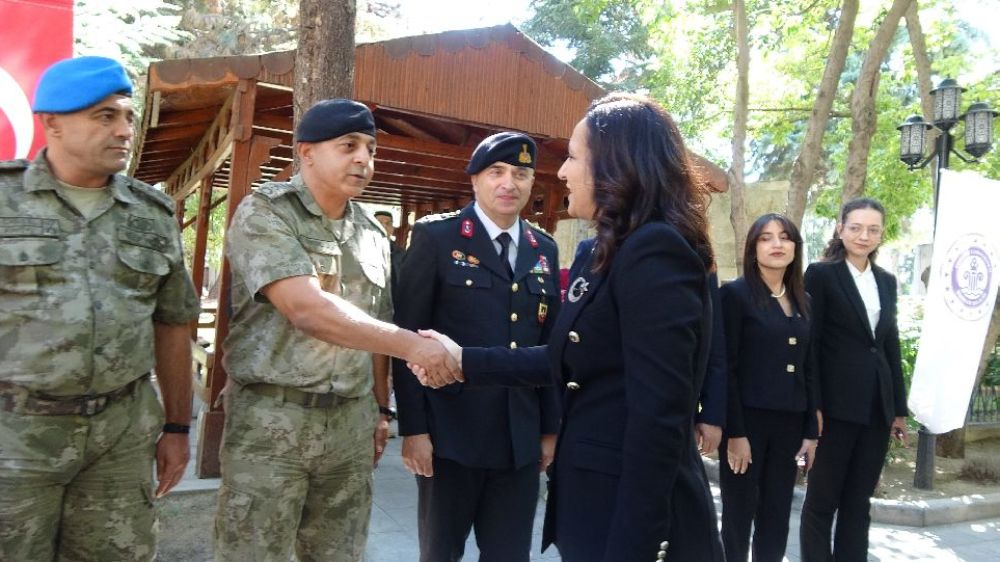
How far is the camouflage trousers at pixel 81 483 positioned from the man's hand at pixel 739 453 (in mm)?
2347

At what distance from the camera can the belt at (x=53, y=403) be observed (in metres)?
2.00

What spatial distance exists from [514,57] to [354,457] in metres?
3.96

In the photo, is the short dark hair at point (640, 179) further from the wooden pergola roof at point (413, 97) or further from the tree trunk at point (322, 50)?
the wooden pergola roof at point (413, 97)

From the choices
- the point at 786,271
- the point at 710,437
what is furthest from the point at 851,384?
the point at 710,437

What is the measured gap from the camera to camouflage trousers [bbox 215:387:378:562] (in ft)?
7.36

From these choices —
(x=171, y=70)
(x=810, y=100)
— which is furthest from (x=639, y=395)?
(x=810, y=100)

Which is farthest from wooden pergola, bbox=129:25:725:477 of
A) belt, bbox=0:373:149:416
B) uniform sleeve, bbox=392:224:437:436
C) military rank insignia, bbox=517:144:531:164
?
military rank insignia, bbox=517:144:531:164

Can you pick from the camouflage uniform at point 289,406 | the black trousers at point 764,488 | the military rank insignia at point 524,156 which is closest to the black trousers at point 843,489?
the black trousers at point 764,488

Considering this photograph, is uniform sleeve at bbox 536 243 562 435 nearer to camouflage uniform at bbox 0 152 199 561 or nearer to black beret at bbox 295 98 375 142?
black beret at bbox 295 98 375 142

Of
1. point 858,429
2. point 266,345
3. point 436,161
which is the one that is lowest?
point 858,429

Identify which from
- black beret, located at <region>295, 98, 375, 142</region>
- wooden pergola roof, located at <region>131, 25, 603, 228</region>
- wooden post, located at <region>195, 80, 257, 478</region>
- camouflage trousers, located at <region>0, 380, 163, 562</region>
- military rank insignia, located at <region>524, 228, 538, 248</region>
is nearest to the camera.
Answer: camouflage trousers, located at <region>0, 380, 163, 562</region>

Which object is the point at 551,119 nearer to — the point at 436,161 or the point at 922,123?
the point at 436,161

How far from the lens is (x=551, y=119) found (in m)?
5.89

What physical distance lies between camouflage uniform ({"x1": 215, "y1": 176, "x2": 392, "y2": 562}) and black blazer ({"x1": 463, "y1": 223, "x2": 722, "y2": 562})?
847 mm
